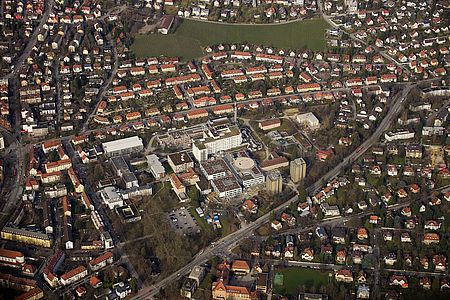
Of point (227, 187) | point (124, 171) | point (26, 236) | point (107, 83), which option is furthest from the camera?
point (107, 83)

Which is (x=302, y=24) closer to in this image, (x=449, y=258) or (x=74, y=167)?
(x=74, y=167)

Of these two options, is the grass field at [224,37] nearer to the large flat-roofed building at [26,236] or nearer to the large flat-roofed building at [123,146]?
the large flat-roofed building at [123,146]

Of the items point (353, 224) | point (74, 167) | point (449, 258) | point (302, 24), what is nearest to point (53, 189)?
point (74, 167)

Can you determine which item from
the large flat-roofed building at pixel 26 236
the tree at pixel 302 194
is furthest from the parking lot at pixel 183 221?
the large flat-roofed building at pixel 26 236

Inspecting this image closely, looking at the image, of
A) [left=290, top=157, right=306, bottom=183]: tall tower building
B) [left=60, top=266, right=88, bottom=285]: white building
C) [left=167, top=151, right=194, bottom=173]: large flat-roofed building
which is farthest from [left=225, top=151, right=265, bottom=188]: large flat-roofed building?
[left=60, top=266, right=88, bottom=285]: white building

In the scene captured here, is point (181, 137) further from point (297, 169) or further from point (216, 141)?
point (297, 169)

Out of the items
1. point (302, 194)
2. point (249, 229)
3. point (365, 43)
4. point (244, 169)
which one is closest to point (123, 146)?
point (244, 169)
